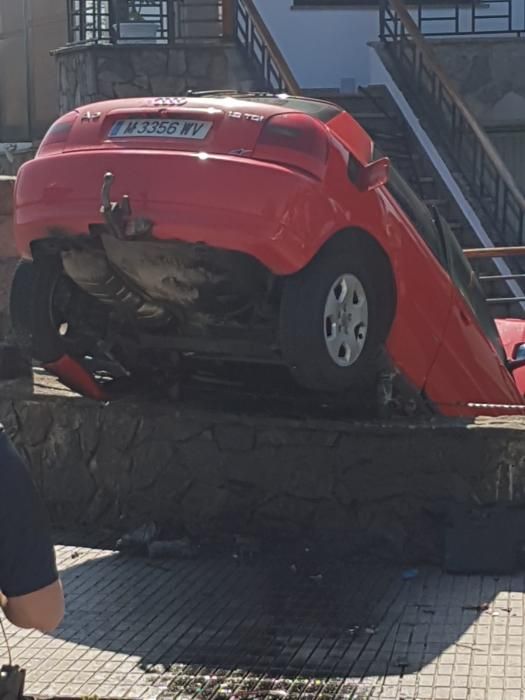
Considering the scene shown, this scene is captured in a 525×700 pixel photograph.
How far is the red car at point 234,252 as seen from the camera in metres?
5.92

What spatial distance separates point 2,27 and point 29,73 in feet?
3.36

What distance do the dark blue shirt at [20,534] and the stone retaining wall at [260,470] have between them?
11.4ft

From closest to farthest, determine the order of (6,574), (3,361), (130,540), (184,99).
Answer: (6,574) → (184,99) → (130,540) → (3,361)

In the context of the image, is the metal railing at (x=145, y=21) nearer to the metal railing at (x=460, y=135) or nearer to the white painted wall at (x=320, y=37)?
the white painted wall at (x=320, y=37)

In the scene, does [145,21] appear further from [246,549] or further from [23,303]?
[246,549]

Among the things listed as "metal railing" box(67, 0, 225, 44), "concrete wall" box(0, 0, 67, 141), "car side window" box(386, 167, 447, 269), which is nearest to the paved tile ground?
"car side window" box(386, 167, 447, 269)

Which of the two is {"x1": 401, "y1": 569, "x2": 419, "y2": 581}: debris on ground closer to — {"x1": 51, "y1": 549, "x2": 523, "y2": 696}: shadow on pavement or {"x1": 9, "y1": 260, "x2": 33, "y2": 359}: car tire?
{"x1": 51, "y1": 549, "x2": 523, "y2": 696}: shadow on pavement

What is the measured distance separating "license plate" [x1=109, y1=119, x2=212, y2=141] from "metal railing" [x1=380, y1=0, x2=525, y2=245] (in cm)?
752

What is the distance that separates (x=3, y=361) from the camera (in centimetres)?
801

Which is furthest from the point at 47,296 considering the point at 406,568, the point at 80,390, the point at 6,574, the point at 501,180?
the point at 501,180

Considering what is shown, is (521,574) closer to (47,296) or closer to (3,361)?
(47,296)

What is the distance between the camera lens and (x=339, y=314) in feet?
20.3

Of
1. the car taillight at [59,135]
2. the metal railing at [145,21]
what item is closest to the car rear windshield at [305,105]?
the car taillight at [59,135]

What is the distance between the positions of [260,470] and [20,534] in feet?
12.3
